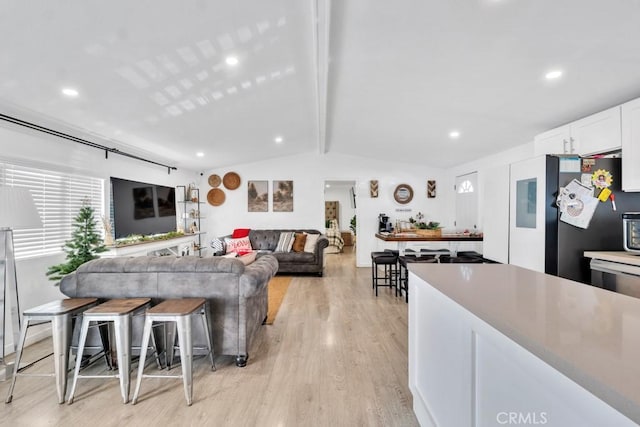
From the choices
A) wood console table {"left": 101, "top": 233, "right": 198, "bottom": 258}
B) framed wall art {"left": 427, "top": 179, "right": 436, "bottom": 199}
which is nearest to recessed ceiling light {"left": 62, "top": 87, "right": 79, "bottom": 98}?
wood console table {"left": 101, "top": 233, "right": 198, "bottom": 258}

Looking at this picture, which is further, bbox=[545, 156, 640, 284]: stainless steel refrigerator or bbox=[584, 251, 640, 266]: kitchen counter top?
bbox=[545, 156, 640, 284]: stainless steel refrigerator

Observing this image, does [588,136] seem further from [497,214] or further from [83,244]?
[83,244]

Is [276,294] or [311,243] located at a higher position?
[311,243]

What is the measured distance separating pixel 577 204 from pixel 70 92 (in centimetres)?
431

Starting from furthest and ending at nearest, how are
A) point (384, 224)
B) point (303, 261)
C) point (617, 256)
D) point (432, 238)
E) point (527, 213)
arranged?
point (384, 224), point (303, 261), point (432, 238), point (527, 213), point (617, 256)

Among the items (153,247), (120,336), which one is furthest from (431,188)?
(120,336)

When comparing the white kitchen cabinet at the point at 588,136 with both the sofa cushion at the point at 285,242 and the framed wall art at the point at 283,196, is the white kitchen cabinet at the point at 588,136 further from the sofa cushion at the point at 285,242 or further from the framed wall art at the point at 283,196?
the framed wall art at the point at 283,196

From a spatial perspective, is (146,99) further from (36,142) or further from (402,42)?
(402,42)

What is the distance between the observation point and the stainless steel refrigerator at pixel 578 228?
2.63 metres

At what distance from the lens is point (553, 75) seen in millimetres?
2559

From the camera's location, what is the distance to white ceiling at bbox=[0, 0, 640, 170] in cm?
188

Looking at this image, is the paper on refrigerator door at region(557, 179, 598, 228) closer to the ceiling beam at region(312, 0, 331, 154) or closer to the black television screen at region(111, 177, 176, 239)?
the ceiling beam at region(312, 0, 331, 154)

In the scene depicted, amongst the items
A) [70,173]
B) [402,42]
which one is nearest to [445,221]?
[402,42]

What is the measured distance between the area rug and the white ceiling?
2.51 m
